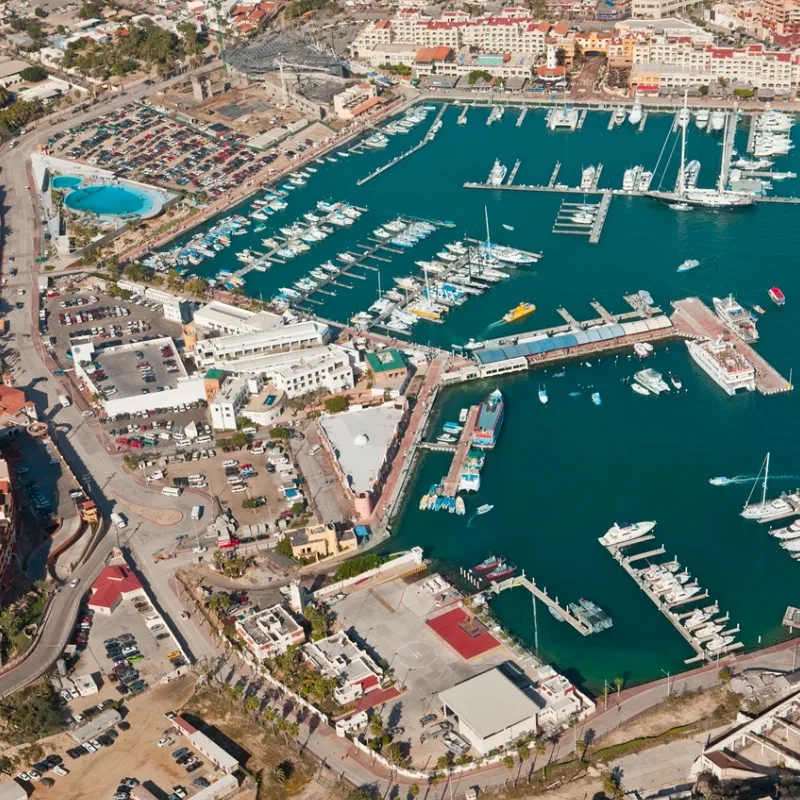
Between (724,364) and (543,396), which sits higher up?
(724,364)

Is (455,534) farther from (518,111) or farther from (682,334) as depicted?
(518,111)

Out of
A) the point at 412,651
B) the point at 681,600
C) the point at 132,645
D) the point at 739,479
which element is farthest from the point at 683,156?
the point at 132,645

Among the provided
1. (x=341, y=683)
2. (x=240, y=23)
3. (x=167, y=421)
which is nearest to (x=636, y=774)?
(x=341, y=683)

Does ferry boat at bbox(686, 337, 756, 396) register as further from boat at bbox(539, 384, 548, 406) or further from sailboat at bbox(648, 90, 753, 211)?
sailboat at bbox(648, 90, 753, 211)

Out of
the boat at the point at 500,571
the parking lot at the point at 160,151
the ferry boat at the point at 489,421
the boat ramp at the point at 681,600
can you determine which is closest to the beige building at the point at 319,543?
the boat at the point at 500,571

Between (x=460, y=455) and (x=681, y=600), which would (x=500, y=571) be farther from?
(x=460, y=455)

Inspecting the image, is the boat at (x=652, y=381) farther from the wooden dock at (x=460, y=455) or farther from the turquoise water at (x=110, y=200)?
the turquoise water at (x=110, y=200)

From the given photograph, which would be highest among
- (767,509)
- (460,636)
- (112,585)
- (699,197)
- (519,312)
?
(699,197)

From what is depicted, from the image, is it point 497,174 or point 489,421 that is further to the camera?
point 497,174
